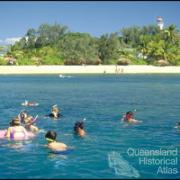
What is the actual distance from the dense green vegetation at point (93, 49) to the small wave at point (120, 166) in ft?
408

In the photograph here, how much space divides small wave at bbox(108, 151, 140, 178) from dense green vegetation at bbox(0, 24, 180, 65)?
12422 centimetres

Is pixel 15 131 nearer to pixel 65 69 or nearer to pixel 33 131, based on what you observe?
pixel 33 131

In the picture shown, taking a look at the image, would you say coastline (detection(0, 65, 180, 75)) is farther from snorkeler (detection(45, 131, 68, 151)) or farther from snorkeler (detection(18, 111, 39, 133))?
snorkeler (detection(45, 131, 68, 151))

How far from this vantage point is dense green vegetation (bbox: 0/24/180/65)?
5704 inches

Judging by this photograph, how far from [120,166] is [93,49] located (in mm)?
128872

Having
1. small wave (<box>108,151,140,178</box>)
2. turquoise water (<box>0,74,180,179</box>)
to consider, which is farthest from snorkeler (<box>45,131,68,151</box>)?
small wave (<box>108,151,140,178</box>)

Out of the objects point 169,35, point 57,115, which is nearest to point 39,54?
point 169,35

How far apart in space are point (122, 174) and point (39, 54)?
134 m

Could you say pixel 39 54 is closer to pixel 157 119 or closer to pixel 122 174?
pixel 157 119

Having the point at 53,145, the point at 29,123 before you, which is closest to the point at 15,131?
the point at 29,123

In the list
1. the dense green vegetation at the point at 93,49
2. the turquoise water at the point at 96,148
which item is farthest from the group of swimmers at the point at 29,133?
the dense green vegetation at the point at 93,49

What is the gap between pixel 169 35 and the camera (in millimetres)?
152625

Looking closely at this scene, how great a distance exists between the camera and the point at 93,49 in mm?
146000

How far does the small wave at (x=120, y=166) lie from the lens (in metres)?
17.1
